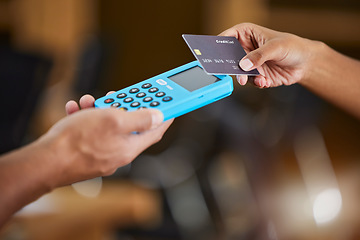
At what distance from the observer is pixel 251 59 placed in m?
0.73

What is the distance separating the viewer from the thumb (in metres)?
0.73

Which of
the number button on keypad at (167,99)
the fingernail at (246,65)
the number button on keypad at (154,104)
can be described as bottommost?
the number button on keypad at (154,104)

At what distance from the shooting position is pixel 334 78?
2.87 ft

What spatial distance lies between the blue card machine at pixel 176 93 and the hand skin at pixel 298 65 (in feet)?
0.15

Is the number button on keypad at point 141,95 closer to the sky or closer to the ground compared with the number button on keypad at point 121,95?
closer to the sky

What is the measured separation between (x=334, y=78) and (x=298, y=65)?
77 millimetres

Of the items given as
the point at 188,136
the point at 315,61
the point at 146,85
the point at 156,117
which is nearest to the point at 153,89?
the point at 146,85

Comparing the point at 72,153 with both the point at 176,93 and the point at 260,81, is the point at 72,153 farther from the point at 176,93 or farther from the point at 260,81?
the point at 260,81

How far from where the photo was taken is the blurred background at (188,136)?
175 cm

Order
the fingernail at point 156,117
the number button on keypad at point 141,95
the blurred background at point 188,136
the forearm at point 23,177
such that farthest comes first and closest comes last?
the blurred background at point 188,136
the number button on keypad at point 141,95
the fingernail at point 156,117
the forearm at point 23,177

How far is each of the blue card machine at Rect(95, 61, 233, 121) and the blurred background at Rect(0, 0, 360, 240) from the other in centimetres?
36

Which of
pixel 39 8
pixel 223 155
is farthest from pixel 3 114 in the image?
pixel 39 8

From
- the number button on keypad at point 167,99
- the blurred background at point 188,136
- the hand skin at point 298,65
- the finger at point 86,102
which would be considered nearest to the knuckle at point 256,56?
the hand skin at point 298,65

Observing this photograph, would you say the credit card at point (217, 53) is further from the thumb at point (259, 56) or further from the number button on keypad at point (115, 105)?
the number button on keypad at point (115, 105)
